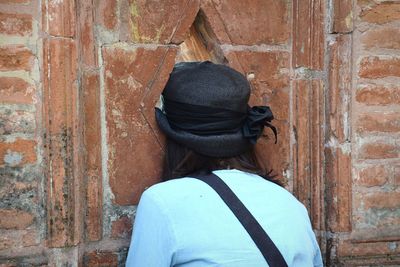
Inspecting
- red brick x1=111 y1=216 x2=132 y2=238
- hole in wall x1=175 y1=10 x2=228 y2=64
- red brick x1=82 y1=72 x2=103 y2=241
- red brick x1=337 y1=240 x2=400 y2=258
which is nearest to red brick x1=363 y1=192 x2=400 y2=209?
red brick x1=337 y1=240 x2=400 y2=258

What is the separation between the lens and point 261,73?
7.79 feet

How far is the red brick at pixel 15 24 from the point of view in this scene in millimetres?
1925

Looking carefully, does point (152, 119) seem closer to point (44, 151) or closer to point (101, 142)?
point (101, 142)

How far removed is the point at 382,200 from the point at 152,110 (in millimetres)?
1092

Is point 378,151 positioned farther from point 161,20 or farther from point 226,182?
point 161,20

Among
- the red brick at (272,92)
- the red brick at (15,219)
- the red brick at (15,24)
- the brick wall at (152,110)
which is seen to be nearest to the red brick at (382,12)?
the brick wall at (152,110)

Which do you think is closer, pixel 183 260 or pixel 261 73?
pixel 183 260

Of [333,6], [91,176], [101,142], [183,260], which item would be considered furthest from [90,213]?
[333,6]

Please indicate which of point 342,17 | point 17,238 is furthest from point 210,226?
point 342,17

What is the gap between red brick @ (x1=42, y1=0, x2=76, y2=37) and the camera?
76.6 inches

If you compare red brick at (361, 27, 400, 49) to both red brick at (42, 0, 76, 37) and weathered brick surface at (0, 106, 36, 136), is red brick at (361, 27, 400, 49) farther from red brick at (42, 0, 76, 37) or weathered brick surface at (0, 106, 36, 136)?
weathered brick surface at (0, 106, 36, 136)

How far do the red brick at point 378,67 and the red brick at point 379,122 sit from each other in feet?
0.57

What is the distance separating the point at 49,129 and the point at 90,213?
37 cm

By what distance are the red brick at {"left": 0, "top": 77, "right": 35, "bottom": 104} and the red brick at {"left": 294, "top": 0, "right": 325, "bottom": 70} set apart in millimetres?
1149
